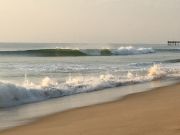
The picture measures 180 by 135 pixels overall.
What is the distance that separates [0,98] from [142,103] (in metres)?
3.41

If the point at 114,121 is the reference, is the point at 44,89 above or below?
above

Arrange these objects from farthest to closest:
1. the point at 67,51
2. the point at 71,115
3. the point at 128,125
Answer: the point at 67,51, the point at 71,115, the point at 128,125

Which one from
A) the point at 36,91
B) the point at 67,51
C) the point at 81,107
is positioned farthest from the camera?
the point at 67,51

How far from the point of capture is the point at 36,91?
450 inches

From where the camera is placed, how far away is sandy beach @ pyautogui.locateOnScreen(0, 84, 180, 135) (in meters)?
6.02

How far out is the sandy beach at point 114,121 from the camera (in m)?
6.02

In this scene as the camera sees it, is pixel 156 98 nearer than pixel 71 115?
No

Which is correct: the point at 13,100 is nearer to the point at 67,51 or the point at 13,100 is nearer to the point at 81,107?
the point at 81,107

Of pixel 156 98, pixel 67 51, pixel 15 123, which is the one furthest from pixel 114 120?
pixel 67 51

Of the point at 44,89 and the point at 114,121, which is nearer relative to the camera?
the point at 114,121

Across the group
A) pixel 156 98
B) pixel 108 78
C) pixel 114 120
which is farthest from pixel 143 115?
pixel 108 78

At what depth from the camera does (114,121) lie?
22.4 feet

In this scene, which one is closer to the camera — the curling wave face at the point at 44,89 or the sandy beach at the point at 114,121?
the sandy beach at the point at 114,121

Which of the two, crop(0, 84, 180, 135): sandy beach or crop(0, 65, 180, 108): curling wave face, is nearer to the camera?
crop(0, 84, 180, 135): sandy beach
